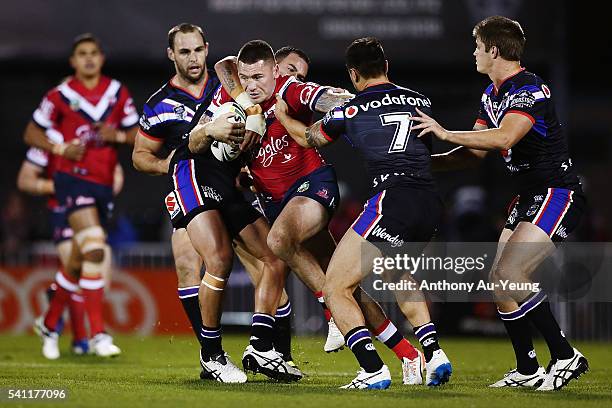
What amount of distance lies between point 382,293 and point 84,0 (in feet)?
21.0

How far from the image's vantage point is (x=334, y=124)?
8.06 m

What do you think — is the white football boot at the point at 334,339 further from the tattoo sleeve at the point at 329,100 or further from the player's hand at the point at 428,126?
the player's hand at the point at 428,126

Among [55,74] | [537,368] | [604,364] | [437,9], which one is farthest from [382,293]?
[55,74]

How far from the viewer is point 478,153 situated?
29.0 ft

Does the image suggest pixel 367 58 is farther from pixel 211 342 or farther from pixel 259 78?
pixel 211 342

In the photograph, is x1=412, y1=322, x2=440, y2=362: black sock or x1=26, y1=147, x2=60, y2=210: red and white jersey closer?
x1=412, y1=322, x2=440, y2=362: black sock

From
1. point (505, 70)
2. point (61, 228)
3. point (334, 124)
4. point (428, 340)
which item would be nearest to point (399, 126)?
point (334, 124)

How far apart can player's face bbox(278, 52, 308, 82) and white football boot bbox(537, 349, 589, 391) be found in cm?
318

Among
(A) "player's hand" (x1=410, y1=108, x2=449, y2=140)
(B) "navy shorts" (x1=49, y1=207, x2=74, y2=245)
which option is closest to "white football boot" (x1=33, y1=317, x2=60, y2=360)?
(B) "navy shorts" (x1=49, y1=207, x2=74, y2=245)

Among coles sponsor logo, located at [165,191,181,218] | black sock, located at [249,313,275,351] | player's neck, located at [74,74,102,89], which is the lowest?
black sock, located at [249,313,275,351]

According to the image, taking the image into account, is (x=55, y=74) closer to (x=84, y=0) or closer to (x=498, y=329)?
(x=84, y=0)

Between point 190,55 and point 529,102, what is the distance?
3059 mm

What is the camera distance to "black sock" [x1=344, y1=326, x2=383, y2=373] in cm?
771

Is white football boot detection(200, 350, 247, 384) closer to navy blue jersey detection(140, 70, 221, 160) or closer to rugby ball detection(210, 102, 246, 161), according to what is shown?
rugby ball detection(210, 102, 246, 161)
